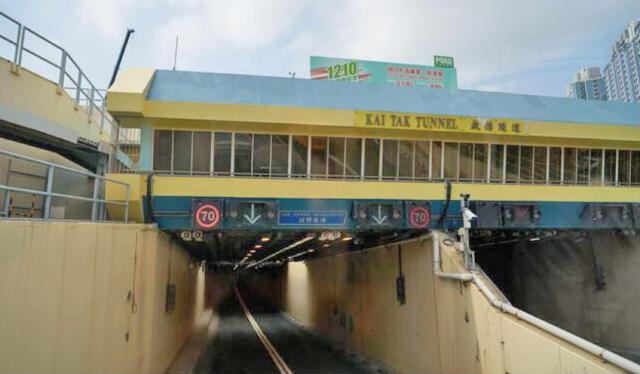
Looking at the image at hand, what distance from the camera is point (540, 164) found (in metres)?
18.3

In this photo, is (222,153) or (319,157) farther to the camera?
(319,157)

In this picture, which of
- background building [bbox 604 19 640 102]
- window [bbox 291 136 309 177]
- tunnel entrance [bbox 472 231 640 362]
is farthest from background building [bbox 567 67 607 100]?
window [bbox 291 136 309 177]

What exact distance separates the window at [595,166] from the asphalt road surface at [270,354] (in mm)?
11201

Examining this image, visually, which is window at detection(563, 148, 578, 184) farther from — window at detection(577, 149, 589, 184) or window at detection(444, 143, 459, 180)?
window at detection(444, 143, 459, 180)

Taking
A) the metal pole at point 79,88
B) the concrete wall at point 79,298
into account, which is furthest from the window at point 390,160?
the metal pole at point 79,88

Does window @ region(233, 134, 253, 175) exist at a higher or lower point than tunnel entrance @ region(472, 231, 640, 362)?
higher

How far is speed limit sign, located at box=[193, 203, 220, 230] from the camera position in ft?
50.1

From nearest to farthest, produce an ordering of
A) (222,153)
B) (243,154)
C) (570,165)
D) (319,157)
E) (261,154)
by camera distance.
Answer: (222,153)
(243,154)
(261,154)
(319,157)
(570,165)

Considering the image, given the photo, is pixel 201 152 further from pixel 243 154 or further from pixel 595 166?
pixel 595 166

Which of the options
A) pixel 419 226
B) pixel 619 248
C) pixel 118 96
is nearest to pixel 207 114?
pixel 118 96

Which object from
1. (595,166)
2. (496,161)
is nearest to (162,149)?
(496,161)

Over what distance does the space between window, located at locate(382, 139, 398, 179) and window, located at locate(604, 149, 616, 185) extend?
327 inches

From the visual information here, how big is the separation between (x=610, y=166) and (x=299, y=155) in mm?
11935

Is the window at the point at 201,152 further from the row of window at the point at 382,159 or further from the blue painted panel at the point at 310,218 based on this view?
the blue painted panel at the point at 310,218
